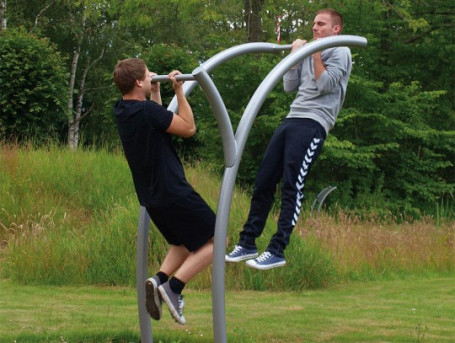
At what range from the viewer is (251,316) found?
7484 millimetres

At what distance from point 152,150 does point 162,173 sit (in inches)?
5.2

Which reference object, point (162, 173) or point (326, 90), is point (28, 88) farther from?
point (162, 173)

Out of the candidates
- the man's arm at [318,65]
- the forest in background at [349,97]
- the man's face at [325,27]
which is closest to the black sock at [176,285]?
the man's arm at [318,65]

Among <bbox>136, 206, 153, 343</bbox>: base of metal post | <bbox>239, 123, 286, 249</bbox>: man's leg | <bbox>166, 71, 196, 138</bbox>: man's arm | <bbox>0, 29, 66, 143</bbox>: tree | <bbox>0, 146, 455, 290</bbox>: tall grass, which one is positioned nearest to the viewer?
<bbox>166, 71, 196, 138</bbox>: man's arm

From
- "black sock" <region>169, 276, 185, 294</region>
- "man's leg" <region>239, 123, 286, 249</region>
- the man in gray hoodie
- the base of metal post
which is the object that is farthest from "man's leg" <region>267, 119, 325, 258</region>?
the base of metal post

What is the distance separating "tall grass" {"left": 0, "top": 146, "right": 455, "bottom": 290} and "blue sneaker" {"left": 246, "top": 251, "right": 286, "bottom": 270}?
4.35m

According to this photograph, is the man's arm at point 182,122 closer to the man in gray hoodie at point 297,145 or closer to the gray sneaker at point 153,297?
the man in gray hoodie at point 297,145

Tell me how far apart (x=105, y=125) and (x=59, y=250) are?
68.4 feet

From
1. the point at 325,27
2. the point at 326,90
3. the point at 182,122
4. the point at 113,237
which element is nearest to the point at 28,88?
the point at 113,237

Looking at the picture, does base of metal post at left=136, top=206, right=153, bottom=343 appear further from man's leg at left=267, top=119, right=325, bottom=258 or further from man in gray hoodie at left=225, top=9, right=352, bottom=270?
man's leg at left=267, top=119, right=325, bottom=258

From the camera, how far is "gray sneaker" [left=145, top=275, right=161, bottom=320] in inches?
177

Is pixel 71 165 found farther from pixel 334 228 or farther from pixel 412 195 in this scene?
pixel 412 195

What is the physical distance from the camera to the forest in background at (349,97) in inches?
591

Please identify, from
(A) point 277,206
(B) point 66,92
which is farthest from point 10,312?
(B) point 66,92
